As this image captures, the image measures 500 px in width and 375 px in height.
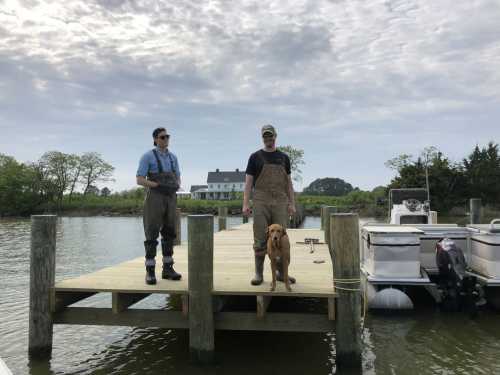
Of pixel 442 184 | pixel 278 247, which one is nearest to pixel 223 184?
pixel 442 184

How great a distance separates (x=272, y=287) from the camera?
5.39 meters

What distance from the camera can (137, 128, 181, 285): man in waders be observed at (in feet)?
19.1

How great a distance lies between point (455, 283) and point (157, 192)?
18.4 ft

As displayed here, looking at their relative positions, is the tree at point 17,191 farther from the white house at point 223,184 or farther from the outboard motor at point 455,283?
the outboard motor at point 455,283

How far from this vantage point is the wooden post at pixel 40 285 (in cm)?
567

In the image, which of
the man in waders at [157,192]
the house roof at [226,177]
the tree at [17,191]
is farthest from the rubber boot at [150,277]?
the house roof at [226,177]

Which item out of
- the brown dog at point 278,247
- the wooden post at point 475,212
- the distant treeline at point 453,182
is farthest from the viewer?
the distant treeline at point 453,182

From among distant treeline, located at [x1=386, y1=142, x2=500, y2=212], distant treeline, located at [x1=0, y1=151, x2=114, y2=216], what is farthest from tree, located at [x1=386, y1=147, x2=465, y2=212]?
distant treeline, located at [x1=0, y1=151, x2=114, y2=216]

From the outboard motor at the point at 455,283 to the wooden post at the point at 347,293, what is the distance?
337cm

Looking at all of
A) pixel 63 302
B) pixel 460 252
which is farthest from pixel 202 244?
pixel 460 252

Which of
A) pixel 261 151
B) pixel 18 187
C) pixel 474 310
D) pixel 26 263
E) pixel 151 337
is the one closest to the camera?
pixel 261 151

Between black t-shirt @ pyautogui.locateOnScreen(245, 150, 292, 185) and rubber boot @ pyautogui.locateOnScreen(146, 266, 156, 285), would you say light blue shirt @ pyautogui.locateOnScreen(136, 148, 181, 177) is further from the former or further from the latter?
rubber boot @ pyautogui.locateOnScreen(146, 266, 156, 285)

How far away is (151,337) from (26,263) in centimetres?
999

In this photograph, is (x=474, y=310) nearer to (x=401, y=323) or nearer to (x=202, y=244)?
(x=401, y=323)
